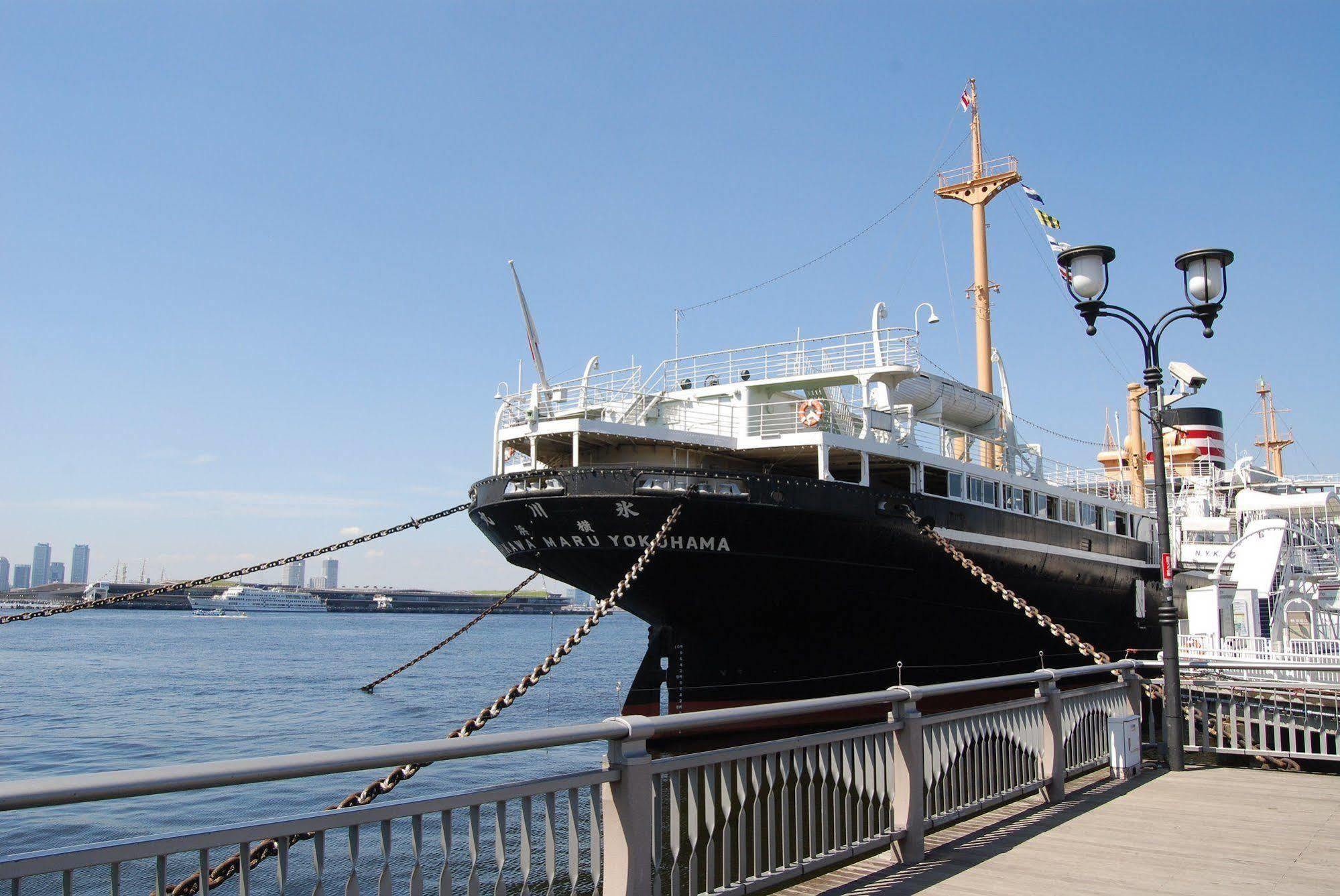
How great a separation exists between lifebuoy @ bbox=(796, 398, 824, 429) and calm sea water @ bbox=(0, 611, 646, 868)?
8.21 m

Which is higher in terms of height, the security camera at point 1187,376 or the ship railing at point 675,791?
the security camera at point 1187,376

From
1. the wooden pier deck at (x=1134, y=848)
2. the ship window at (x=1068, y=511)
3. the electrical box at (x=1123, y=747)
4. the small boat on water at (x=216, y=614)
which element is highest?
the ship window at (x=1068, y=511)

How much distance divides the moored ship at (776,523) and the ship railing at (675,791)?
7564 mm

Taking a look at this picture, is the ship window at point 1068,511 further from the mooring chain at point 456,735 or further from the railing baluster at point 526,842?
the railing baluster at point 526,842

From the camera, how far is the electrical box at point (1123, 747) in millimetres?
9727

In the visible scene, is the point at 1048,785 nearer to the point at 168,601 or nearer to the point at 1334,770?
the point at 1334,770

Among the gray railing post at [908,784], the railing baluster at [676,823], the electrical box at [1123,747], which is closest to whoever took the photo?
the railing baluster at [676,823]

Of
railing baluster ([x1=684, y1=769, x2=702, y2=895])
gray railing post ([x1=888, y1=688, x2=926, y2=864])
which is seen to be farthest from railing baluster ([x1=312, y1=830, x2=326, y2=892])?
gray railing post ([x1=888, y1=688, x2=926, y2=864])

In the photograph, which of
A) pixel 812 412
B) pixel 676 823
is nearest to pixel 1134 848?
pixel 676 823

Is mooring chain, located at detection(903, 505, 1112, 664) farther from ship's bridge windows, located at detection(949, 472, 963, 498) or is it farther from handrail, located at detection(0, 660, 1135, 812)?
handrail, located at detection(0, 660, 1135, 812)

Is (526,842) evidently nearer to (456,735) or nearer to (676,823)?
(676,823)

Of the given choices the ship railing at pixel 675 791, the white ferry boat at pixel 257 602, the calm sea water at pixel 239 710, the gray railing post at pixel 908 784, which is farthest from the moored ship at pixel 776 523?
the white ferry boat at pixel 257 602

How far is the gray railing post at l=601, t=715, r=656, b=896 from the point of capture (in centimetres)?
489

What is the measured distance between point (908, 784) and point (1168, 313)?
7374 mm
